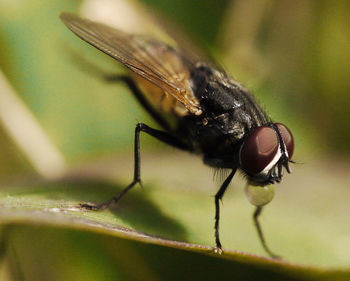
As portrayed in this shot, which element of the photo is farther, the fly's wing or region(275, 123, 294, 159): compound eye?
the fly's wing

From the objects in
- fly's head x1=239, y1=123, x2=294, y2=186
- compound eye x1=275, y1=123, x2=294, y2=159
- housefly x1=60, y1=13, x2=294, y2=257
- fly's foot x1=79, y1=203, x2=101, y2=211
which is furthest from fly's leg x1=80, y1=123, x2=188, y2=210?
compound eye x1=275, y1=123, x2=294, y2=159

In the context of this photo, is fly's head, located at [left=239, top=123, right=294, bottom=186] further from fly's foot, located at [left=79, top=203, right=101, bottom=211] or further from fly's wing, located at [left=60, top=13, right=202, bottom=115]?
fly's foot, located at [left=79, top=203, right=101, bottom=211]

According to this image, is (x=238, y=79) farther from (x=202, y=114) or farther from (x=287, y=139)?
(x=287, y=139)

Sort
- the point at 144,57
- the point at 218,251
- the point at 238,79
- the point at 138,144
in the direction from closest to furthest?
1. the point at 218,251
2. the point at 138,144
3. the point at 144,57
4. the point at 238,79

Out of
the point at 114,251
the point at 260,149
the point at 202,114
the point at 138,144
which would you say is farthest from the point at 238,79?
the point at 114,251

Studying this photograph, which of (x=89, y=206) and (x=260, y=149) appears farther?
(x=260, y=149)

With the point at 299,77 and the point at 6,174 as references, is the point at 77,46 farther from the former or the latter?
the point at 299,77

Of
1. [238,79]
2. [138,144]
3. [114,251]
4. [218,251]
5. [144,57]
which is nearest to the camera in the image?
[218,251]

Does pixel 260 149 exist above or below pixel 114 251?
above
